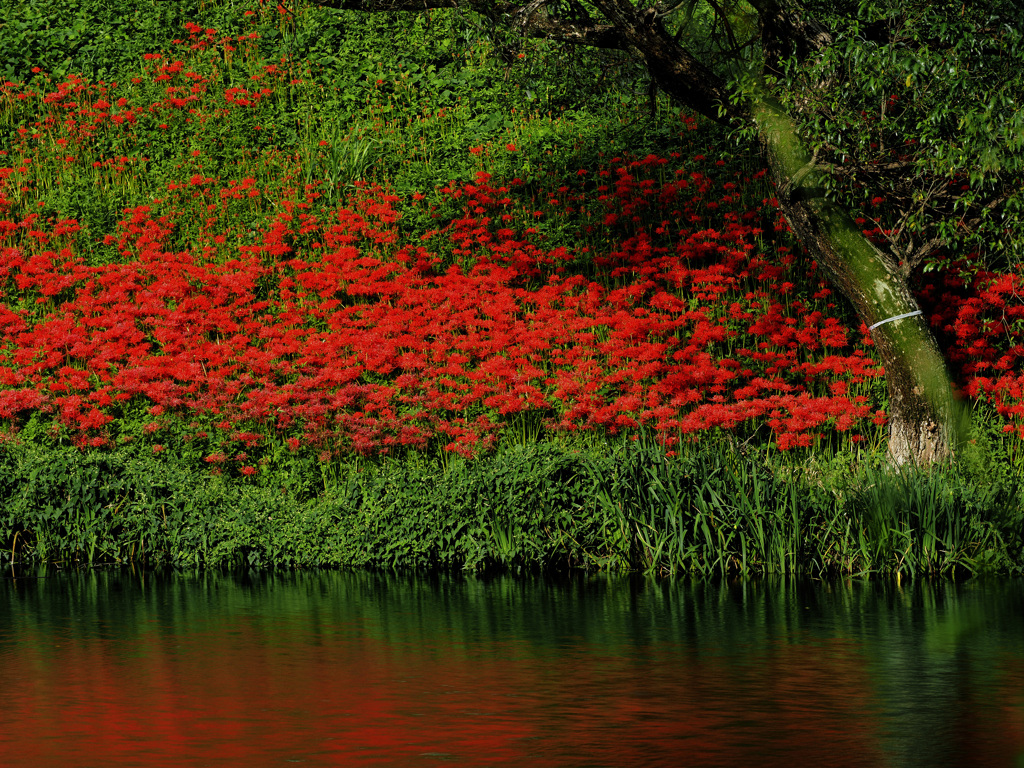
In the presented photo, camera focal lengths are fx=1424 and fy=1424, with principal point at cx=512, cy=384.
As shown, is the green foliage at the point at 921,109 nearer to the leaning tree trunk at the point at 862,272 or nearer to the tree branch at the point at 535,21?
the leaning tree trunk at the point at 862,272

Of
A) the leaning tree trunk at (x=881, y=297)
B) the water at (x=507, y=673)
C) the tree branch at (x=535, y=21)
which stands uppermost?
the tree branch at (x=535, y=21)

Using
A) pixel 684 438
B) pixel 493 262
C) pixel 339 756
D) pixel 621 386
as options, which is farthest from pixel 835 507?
pixel 493 262

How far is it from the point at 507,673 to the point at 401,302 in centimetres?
907

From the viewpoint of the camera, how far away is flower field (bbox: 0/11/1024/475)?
14148mm

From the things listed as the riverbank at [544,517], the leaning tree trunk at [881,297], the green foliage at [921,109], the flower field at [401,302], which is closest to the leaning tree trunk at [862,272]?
the leaning tree trunk at [881,297]

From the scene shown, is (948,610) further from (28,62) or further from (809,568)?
(28,62)

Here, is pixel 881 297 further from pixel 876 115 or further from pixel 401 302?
pixel 401 302

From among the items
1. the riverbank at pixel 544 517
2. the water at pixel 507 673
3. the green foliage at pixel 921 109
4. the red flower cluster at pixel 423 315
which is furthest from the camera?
the red flower cluster at pixel 423 315

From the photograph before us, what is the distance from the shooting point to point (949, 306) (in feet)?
51.0

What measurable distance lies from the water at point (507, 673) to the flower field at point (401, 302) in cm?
329

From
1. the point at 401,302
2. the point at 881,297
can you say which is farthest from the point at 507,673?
the point at 401,302

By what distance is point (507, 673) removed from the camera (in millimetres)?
7703

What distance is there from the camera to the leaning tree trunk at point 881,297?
42.7 ft

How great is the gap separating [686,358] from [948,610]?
594 cm
